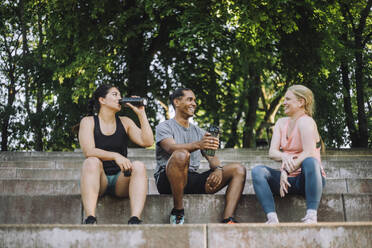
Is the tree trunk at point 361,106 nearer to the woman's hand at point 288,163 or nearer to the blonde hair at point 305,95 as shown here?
the blonde hair at point 305,95

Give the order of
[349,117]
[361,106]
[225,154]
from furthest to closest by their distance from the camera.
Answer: [349,117] → [361,106] → [225,154]

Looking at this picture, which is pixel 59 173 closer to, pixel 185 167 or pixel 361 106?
pixel 185 167

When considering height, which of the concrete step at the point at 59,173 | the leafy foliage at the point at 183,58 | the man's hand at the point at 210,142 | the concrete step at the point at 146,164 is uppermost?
the leafy foliage at the point at 183,58

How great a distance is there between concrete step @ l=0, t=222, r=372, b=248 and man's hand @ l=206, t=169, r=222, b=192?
1131 mm

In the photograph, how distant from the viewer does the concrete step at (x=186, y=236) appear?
271 centimetres

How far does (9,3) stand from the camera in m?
15.3

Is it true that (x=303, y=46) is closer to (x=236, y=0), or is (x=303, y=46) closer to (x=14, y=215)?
(x=236, y=0)

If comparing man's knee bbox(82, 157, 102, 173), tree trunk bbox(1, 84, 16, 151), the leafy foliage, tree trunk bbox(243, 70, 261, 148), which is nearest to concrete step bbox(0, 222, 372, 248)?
man's knee bbox(82, 157, 102, 173)

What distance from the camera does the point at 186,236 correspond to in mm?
2736

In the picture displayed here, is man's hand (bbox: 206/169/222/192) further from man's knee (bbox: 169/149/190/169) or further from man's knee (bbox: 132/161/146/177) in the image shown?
man's knee (bbox: 132/161/146/177)

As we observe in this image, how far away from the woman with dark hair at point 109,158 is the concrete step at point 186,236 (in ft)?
1.76

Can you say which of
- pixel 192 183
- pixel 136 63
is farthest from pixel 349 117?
pixel 192 183

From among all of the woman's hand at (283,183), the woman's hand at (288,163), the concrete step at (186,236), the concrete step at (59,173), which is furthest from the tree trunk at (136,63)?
the concrete step at (186,236)

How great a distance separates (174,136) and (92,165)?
96 centimetres
